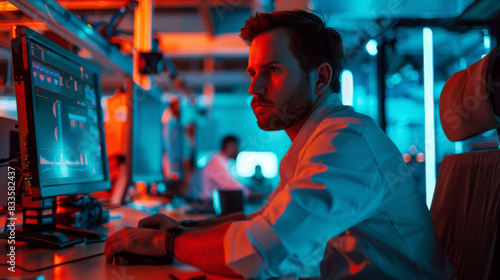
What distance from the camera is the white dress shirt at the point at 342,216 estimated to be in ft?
2.17

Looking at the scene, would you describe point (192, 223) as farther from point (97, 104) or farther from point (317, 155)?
Result: point (97, 104)

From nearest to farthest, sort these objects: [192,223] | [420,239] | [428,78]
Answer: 1. [420,239]
2. [192,223]
3. [428,78]

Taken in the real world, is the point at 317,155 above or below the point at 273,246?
above

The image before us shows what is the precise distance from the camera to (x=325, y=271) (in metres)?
1.02

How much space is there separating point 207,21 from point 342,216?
16.6ft

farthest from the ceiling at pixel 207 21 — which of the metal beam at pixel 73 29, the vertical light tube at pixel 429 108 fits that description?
the vertical light tube at pixel 429 108

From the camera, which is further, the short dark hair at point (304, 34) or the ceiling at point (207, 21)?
the ceiling at point (207, 21)

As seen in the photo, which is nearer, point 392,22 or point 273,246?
point 273,246

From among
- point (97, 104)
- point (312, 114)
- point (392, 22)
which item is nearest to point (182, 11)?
point (392, 22)

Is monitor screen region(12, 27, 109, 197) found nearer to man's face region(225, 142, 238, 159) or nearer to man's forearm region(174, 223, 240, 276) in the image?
man's forearm region(174, 223, 240, 276)

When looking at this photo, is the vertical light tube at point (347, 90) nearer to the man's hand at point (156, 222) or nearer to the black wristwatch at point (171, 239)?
the man's hand at point (156, 222)

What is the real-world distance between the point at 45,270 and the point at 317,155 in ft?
1.96

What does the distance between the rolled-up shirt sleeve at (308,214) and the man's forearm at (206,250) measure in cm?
2

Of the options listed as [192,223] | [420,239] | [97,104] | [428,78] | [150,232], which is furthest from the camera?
[428,78]
